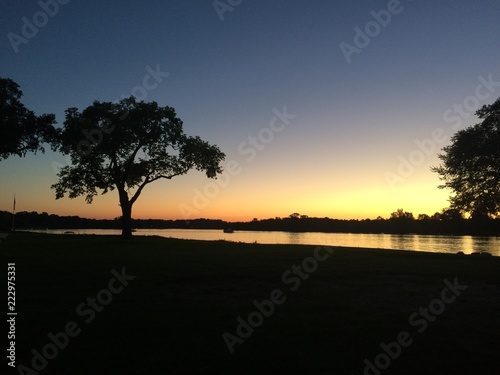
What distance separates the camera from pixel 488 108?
33656 millimetres

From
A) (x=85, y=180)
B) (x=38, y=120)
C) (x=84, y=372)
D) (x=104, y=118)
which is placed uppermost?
(x=104, y=118)

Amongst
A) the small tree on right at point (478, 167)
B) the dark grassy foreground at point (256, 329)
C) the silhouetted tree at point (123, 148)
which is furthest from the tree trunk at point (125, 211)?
the small tree on right at point (478, 167)

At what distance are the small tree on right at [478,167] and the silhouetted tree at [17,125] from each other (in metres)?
36.9

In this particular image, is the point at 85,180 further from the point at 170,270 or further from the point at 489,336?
the point at 489,336

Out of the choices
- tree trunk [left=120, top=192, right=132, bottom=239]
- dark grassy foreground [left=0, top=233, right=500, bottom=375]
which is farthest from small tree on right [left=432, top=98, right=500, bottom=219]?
A: tree trunk [left=120, top=192, right=132, bottom=239]

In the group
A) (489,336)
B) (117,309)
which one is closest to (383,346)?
(489,336)

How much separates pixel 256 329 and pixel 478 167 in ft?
107

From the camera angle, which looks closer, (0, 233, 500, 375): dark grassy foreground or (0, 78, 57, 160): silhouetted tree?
(0, 233, 500, 375): dark grassy foreground

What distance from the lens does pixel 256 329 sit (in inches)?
305

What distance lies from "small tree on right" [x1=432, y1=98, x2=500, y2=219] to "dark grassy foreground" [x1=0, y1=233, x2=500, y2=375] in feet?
70.2

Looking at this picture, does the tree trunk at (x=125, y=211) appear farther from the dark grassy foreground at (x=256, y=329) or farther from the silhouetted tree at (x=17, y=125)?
the dark grassy foreground at (x=256, y=329)

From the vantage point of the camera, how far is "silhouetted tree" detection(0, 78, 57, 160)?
29.9 meters

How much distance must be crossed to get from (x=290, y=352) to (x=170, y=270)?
10.6 meters

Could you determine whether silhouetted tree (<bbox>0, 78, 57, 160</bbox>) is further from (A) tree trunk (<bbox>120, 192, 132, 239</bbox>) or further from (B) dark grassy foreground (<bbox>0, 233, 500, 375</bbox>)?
(B) dark grassy foreground (<bbox>0, 233, 500, 375</bbox>)
